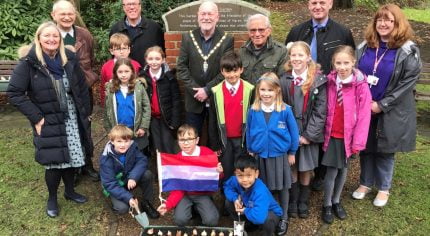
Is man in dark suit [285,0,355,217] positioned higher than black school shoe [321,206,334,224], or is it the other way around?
man in dark suit [285,0,355,217]

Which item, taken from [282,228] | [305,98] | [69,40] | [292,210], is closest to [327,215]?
[292,210]

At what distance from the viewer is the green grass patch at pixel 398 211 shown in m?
4.26

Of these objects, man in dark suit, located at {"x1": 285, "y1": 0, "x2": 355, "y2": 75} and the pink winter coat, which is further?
man in dark suit, located at {"x1": 285, "y1": 0, "x2": 355, "y2": 75}

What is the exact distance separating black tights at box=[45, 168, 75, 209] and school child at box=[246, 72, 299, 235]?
1957 mm

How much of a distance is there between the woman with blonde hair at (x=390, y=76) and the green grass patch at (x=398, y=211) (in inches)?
24.2

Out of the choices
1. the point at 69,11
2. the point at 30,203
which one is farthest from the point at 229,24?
the point at 30,203

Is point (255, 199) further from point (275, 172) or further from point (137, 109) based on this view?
point (137, 109)

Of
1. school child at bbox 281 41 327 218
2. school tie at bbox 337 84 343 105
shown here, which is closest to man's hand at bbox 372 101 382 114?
school tie at bbox 337 84 343 105

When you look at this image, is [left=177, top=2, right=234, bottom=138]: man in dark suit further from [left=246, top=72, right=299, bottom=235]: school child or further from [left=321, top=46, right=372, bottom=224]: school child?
[left=321, top=46, right=372, bottom=224]: school child

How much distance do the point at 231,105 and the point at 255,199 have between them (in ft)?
3.25

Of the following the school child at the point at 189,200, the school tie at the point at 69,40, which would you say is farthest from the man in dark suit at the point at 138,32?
the school child at the point at 189,200

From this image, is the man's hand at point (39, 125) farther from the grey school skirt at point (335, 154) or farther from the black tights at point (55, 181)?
the grey school skirt at point (335, 154)

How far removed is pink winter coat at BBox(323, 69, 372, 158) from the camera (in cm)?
400

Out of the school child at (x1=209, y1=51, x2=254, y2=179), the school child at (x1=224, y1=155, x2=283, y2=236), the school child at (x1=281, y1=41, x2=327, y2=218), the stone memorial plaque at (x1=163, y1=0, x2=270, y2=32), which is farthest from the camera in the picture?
the stone memorial plaque at (x1=163, y1=0, x2=270, y2=32)
